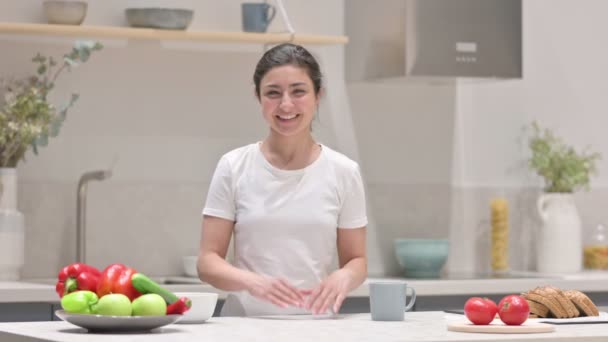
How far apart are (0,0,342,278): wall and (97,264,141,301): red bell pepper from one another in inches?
85.2

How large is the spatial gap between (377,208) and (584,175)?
0.87 metres

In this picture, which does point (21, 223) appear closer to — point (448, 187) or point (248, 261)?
point (248, 261)

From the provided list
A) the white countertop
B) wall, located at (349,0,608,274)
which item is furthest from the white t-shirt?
wall, located at (349,0,608,274)

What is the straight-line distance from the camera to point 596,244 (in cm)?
533

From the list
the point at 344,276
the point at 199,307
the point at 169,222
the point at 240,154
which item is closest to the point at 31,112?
the point at 169,222

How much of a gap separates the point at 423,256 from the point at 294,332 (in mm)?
2407

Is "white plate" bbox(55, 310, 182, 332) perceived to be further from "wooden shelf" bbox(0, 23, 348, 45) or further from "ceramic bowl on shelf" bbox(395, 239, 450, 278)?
"ceramic bowl on shelf" bbox(395, 239, 450, 278)

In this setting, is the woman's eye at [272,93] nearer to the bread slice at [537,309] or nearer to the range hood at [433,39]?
the bread slice at [537,309]

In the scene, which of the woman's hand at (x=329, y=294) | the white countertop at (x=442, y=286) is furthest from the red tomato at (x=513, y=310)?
the white countertop at (x=442, y=286)

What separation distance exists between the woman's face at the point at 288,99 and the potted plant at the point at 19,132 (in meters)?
1.32

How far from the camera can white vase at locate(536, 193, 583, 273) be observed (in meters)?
5.07

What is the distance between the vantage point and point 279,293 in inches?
111

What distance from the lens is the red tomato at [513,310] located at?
8.26 feet

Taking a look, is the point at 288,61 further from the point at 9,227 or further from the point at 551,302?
the point at 9,227
